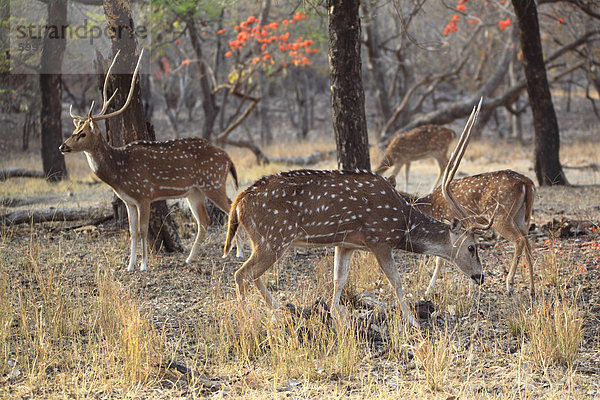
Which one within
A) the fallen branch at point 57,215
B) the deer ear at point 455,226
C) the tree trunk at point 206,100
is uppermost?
the tree trunk at point 206,100

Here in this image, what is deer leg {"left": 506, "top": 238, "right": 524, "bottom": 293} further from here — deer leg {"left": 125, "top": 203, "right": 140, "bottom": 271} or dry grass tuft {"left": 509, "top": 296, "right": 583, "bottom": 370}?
deer leg {"left": 125, "top": 203, "right": 140, "bottom": 271}

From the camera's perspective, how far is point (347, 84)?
8.16 m

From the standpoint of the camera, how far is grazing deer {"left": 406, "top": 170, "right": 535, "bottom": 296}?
6.86 meters

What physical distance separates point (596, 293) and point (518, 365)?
2.00 metres

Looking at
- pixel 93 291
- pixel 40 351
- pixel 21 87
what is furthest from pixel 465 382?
pixel 21 87

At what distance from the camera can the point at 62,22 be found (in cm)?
1424

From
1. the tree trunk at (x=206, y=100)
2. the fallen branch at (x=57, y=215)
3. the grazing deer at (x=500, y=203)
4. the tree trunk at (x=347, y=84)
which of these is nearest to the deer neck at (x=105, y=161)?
the fallen branch at (x=57, y=215)

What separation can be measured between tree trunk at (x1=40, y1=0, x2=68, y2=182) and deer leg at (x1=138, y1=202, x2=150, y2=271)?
24.1ft

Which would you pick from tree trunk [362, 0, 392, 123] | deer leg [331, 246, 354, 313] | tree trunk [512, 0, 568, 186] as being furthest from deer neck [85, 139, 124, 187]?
tree trunk [362, 0, 392, 123]

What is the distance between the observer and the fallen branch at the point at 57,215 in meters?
9.57

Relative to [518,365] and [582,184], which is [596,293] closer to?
[518,365]

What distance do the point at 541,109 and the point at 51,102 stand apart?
382 inches

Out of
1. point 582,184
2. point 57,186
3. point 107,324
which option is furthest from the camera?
point 57,186

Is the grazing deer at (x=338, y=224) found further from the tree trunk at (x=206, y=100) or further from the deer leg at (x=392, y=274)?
the tree trunk at (x=206, y=100)
